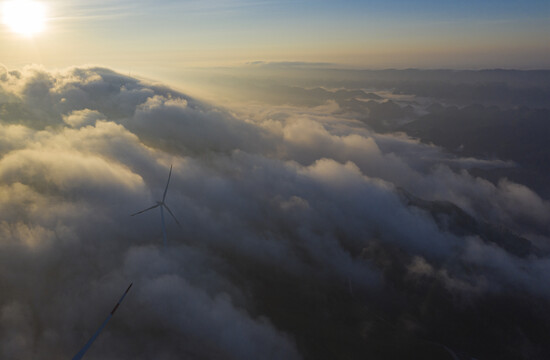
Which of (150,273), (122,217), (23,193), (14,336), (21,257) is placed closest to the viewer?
(14,336)

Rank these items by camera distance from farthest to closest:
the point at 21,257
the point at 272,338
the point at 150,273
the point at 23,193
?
the point at 272,338 → the point at 150,273 → the point at 23,193 → the point at 21,257

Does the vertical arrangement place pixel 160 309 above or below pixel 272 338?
above

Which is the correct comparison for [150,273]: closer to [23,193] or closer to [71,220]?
[71,220]

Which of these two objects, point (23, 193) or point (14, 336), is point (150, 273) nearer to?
point (14, 336)

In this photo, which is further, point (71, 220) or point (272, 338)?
point (272, 338)

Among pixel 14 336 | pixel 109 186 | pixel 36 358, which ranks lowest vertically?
pixel 36 358

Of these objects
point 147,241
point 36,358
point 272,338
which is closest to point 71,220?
point 147,241

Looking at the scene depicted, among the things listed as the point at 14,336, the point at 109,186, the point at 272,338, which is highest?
the point at 109,186

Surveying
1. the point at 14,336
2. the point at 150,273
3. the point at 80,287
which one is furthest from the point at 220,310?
the point at 14,336

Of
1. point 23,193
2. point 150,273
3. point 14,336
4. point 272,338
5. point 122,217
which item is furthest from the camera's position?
point 272,338
